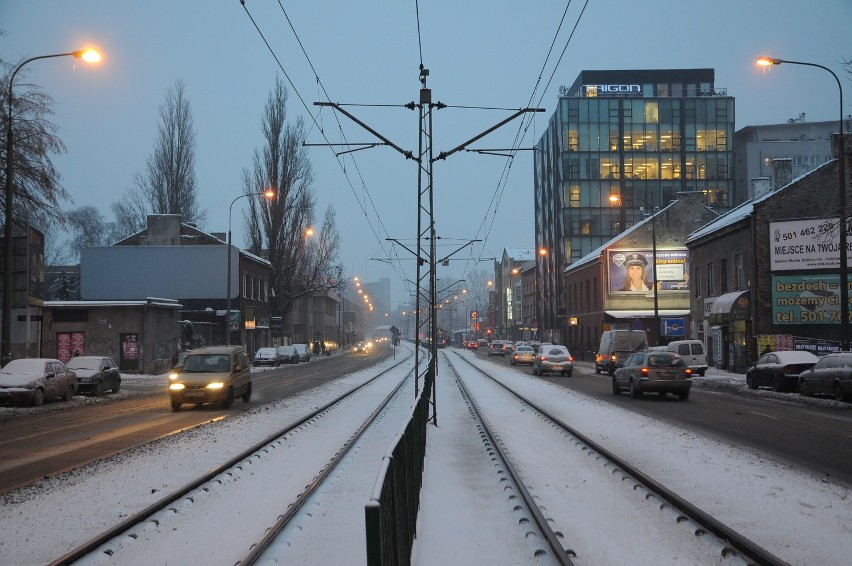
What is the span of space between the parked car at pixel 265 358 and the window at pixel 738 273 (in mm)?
32597

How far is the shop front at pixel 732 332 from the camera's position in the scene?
43.2 m

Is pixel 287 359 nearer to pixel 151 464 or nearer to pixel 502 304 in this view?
pixel 151 464

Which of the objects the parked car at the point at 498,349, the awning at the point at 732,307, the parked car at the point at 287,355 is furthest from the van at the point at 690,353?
the parked car at the point at 498,349

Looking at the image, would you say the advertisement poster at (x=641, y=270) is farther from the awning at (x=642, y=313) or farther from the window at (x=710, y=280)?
the window at (x=710, y=280)

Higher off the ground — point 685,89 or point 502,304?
point 685,89

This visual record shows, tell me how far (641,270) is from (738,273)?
23.5m

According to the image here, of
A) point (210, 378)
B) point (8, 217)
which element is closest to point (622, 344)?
point (210, 378)

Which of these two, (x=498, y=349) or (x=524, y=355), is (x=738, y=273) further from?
(x=498, y=349)

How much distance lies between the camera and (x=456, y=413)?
23062mm

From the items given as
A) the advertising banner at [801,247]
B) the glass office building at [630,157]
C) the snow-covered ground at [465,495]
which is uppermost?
Answer: the glass office building at [630,157]

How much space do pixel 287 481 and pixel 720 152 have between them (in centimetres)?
8436

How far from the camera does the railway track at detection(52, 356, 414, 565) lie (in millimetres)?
7777

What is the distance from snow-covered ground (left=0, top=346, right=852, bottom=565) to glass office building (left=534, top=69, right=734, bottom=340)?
70985 mm

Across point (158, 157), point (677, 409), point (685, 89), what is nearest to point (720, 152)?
point (685, 89)
